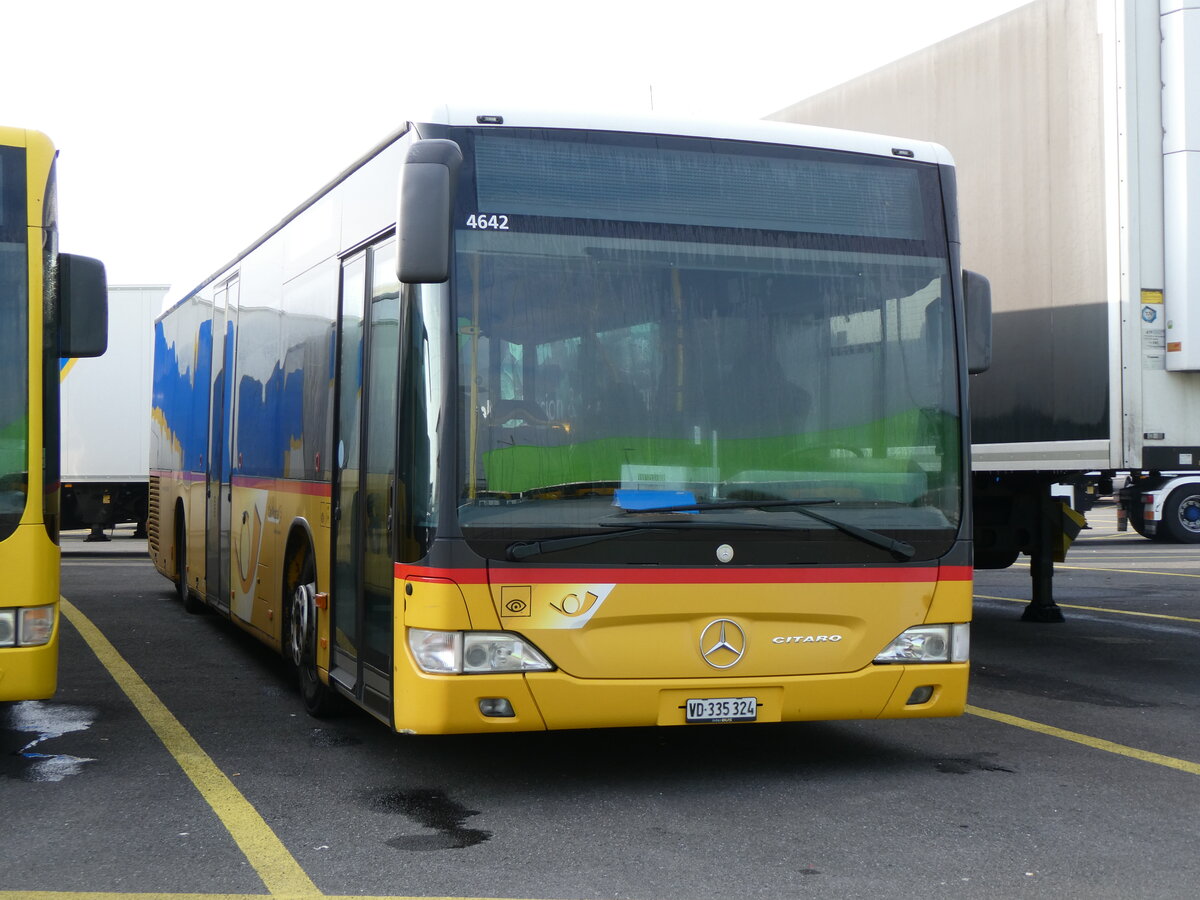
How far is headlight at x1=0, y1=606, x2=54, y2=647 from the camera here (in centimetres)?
640

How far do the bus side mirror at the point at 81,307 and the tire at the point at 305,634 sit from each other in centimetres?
188

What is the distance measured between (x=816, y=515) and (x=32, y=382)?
11.3ft

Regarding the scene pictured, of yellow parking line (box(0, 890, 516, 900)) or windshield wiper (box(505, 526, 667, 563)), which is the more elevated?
windshield wiper (box(505, 526, 667, 563))

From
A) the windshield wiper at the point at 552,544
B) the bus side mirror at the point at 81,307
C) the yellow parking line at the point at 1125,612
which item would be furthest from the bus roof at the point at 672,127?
the yellow parking line at the point at 1125,612

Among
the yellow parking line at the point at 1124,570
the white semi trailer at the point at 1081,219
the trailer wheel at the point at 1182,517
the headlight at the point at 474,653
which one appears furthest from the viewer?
the trailer wheel at the point at 1182,517

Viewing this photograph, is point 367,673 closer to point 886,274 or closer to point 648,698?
point 648,698

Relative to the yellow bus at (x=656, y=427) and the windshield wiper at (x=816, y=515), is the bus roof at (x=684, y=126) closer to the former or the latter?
the yellow bus at (x=656, y=427)

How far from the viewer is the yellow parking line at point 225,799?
17.1 feet

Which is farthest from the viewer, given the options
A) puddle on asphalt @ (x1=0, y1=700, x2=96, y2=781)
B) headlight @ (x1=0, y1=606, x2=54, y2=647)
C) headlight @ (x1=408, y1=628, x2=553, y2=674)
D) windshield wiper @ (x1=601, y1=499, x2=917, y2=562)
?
puddle on asphalt @ (x1=0, y1=700, x2=96, y2=781)

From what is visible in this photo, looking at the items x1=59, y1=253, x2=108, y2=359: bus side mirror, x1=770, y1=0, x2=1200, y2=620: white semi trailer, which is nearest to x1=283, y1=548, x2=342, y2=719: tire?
x1=59, y1=253, x2=108, y2=359: bus side mirror

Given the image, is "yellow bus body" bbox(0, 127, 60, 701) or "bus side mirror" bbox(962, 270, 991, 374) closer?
"yellow bus body" bbox(0, 127, 60, 701)

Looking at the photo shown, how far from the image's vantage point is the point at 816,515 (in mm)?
6449

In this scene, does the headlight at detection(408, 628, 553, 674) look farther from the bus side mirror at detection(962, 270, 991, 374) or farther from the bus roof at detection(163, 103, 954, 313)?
the bus side mirror at detection(962, 270, 991, 374)

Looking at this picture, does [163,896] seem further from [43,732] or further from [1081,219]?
[1081,219]
